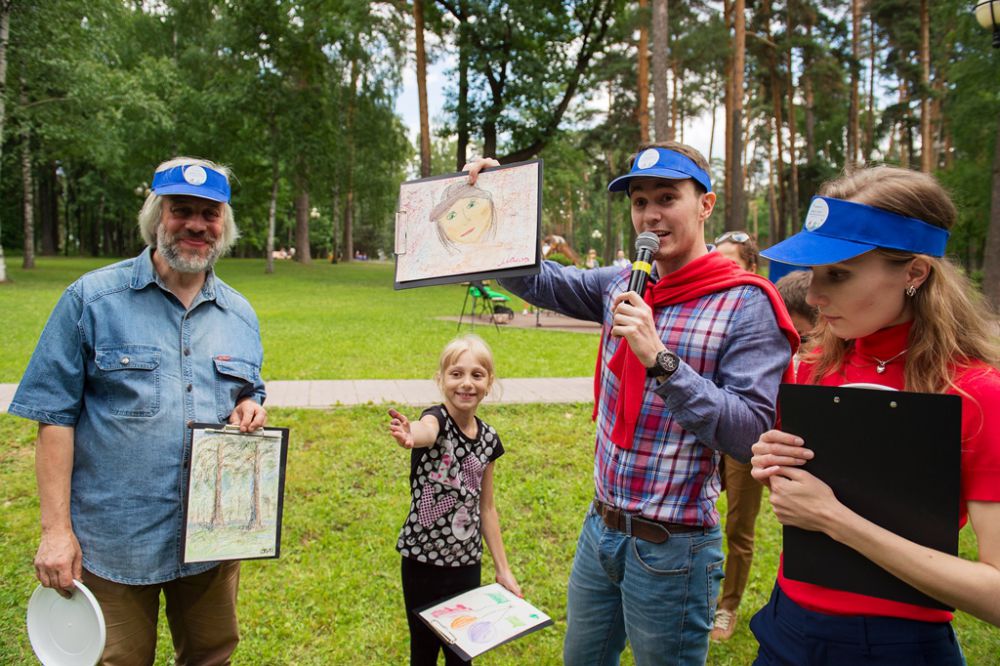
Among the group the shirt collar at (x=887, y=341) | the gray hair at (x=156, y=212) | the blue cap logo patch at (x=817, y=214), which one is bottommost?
the shirt collar at (x=887, y=341)

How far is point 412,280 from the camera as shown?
218cm

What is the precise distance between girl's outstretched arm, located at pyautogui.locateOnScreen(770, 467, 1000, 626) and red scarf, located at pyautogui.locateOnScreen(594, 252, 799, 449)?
0.60 metres

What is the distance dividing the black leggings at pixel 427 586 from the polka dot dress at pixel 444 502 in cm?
4

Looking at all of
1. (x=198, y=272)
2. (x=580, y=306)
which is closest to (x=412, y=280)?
(x=580, y=306)

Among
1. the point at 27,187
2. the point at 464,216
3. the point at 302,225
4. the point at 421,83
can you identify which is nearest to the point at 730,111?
the point at 421,83

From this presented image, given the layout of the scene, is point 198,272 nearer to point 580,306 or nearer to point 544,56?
point 580,306

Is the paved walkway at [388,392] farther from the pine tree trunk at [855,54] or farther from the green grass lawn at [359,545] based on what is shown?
the pine tree trunk at [855,54]

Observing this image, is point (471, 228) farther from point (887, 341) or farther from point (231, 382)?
point (887, 341)

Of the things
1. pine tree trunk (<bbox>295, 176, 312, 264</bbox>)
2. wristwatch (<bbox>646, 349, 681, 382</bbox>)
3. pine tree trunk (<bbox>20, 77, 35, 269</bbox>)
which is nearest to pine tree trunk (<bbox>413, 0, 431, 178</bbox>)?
pine tree trunk (<bbox>20, 77, 35, 269</bbox>)

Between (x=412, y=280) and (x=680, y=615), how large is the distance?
138 centimetres

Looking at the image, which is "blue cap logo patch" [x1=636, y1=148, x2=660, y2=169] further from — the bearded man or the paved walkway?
the paved walkway

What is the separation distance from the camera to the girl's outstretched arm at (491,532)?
270 centimetres

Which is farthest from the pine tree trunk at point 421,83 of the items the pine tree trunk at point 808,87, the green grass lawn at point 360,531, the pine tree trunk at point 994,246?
the pine tree trunk at point 994,246

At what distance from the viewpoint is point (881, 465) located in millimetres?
1340
